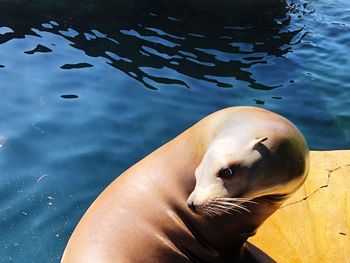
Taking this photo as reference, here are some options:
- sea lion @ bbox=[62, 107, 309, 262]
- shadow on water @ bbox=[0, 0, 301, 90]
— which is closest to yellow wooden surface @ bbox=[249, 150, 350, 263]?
sea lion @ bbox=[62, 107, 309, 262]

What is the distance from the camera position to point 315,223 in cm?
410

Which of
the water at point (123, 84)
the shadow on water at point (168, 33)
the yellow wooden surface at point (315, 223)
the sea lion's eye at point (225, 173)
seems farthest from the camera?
the shadow on water at point (168, 33)

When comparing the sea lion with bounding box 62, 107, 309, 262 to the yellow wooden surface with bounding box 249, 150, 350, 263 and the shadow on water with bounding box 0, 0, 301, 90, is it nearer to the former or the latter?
the yellow wooden surface with bounding box 249, 150, 350, 263

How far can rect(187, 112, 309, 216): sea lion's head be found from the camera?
2.92 meters

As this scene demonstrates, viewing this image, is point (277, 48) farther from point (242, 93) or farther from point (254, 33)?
point (242, 93)

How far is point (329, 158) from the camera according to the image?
15.9ft

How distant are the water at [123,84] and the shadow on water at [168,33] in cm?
2

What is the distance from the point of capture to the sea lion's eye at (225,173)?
2.90m

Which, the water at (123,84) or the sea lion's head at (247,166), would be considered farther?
the water at (123,84)

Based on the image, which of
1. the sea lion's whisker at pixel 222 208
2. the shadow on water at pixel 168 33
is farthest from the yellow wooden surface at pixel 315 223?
the shadow on water at pixel 168 33

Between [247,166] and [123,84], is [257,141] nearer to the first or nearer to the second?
[247,166]

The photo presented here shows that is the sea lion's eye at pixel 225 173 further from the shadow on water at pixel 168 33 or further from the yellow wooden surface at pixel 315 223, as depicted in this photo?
the shadow on water at pixel 168 33

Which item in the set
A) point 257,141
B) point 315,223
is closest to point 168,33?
point 315,223

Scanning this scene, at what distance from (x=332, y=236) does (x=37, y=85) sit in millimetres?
3810
